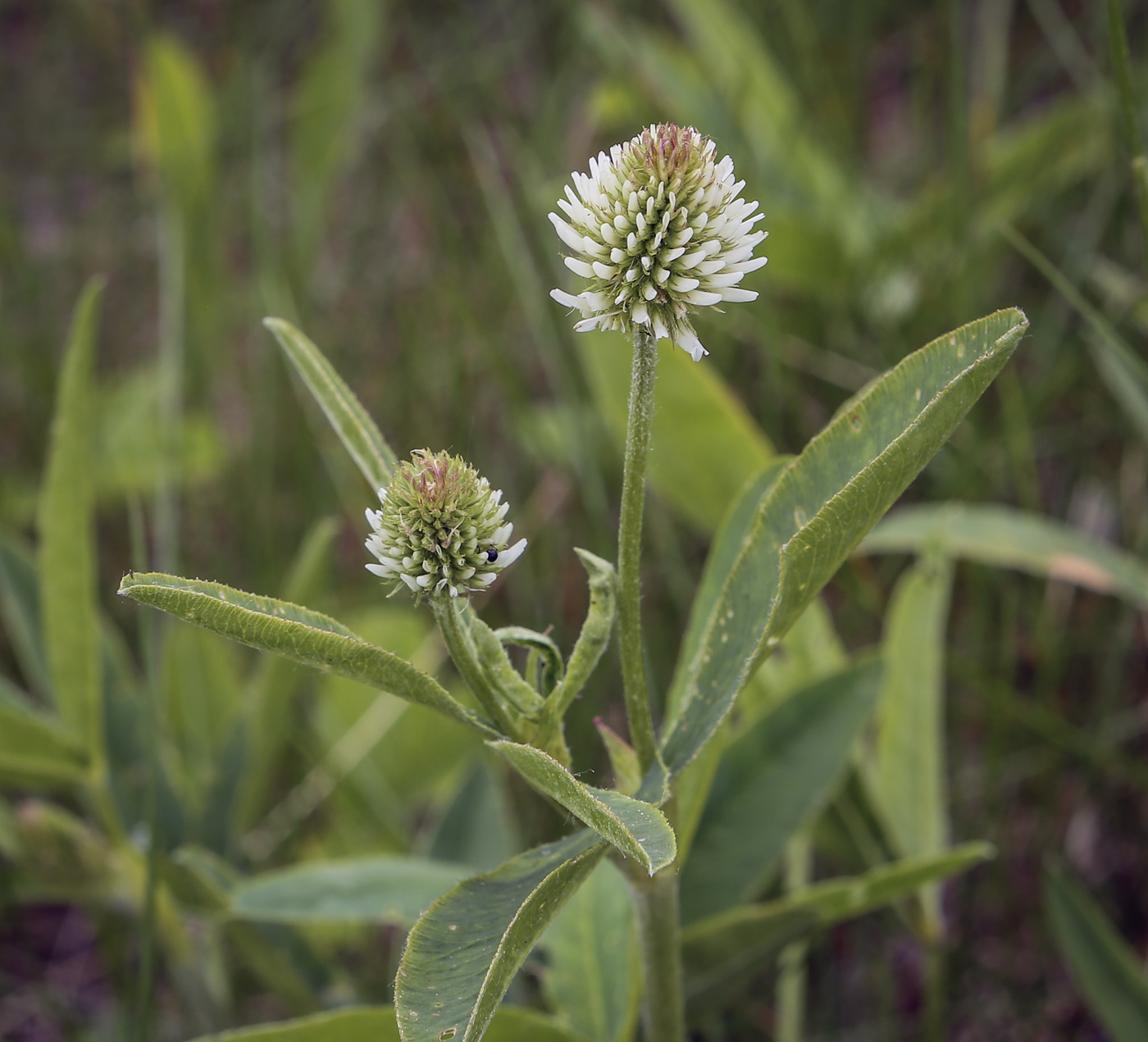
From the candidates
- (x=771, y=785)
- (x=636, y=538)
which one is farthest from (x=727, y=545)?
(x=636, y=538)

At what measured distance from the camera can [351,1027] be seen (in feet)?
3.65

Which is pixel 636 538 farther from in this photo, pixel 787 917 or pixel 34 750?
pixel 34 750

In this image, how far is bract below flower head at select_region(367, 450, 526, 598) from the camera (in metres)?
0.87

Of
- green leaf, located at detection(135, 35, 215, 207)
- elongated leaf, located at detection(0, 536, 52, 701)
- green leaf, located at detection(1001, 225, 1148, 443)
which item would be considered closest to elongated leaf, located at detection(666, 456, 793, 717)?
green leaf, located at detection(1001, 225, 1148, 443)

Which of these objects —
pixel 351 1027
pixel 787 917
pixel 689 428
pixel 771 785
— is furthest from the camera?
pixel 689 428

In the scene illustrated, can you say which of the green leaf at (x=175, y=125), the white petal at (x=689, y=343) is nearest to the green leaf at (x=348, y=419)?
the white petal at (x=689, y=343)

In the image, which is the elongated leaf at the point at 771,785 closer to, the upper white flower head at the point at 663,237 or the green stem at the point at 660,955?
the green stem at the point at 660,955

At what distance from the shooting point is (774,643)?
1.00 metres

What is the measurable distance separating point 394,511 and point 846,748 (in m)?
0.75

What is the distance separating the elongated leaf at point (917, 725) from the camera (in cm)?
155

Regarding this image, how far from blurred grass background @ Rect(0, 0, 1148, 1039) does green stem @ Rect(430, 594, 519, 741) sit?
82 cm

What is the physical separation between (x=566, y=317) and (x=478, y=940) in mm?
1686

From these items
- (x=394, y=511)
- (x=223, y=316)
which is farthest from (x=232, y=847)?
(x=223, y=316)

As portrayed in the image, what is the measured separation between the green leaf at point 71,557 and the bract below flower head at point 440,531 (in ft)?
2.48
